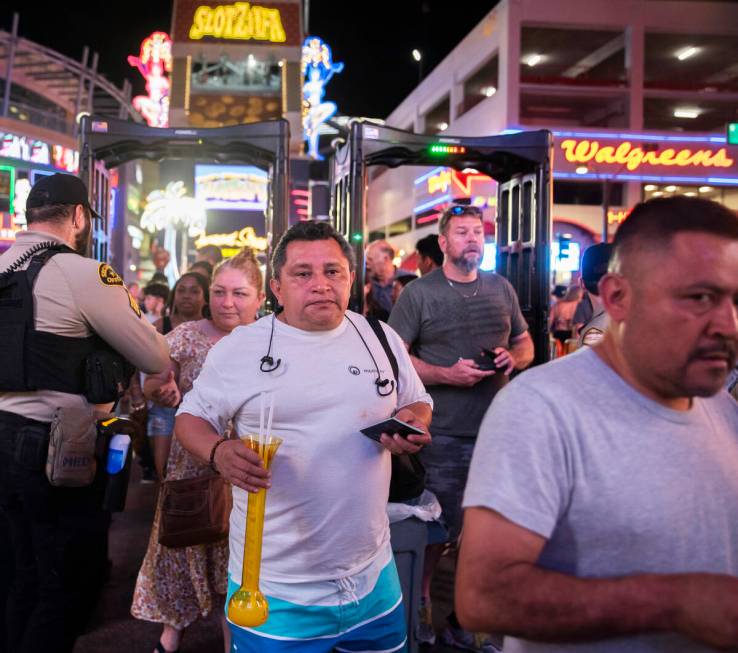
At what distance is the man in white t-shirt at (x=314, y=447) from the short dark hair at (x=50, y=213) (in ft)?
3.66

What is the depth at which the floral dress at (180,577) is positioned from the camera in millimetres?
4082

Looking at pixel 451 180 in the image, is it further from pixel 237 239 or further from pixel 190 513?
pixel 190 513

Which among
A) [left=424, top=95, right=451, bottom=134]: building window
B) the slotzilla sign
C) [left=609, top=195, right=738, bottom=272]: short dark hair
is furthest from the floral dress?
[left=424, top=95, right=451, bottom=134]: building window

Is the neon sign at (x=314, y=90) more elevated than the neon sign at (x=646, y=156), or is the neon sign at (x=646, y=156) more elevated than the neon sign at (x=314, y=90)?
the neon sign at (x=314, y=90)

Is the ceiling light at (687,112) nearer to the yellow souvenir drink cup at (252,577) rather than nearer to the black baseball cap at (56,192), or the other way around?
the black baseball cap at (56,192)

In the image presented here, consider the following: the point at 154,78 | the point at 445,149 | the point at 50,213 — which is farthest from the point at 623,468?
the point at 154,78

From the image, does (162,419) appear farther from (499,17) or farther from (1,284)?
(499,17)

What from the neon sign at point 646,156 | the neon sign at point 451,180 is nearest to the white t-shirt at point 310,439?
the neon sign at point 451,180

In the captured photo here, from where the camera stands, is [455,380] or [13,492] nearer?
[13,492]

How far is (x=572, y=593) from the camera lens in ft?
4.24

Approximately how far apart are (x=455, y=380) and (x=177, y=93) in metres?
22.7

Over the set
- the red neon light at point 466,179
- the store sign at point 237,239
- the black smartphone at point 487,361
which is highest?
the red neon light at point 466,179

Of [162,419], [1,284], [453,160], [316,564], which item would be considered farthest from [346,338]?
[453,160]

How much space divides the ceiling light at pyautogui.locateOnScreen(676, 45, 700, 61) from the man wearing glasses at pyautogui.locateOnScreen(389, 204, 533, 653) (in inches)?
1103
